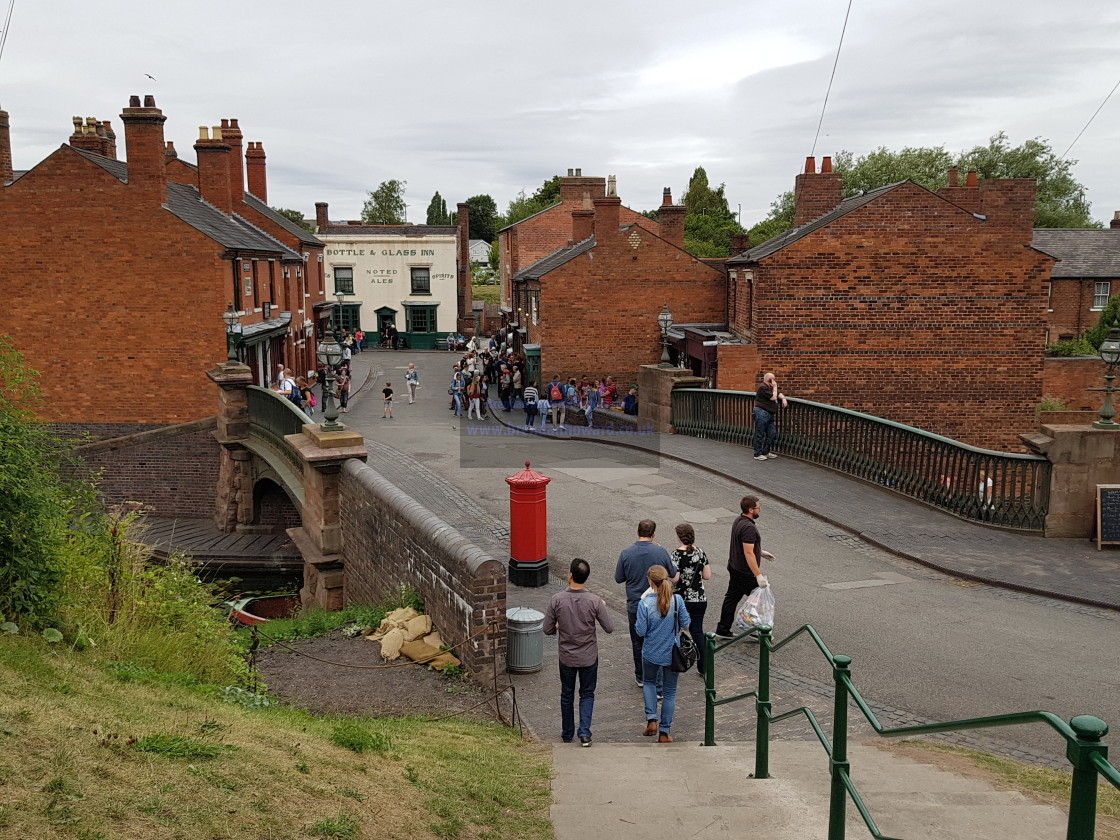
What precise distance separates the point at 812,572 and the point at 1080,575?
3.16m

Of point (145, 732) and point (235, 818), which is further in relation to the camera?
point (145, 732)

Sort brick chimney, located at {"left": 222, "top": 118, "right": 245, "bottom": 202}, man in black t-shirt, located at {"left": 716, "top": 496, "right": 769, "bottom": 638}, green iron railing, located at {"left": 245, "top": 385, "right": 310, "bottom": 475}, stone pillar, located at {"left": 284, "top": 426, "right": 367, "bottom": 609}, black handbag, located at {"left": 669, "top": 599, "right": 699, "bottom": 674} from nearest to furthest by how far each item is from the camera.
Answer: black handbag, located at {"left": 669, "top": 599, "right": 699, "bottom": 674} → man in black t-shirt, located at {"left": 716, "top": 496, "right": 769, "bottom": 638} → stone pillar, located at {"left": 284, "top": 426, "right": 367, "bottom": 609} → green iron railing, located at {"left": 245, "top": 385, "right": 310, "bottom": 475} → brick chimney, located at {"left": 222, "top": 118, "right": 245, "bottom": 202}

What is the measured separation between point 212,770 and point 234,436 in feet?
63.2

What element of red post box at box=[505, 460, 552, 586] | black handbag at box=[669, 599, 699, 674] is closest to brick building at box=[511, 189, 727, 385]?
red post box at box=[505, 460, 552, 586]

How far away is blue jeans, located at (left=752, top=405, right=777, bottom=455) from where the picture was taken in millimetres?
17922

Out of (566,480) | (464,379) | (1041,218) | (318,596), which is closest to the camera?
(318,596)

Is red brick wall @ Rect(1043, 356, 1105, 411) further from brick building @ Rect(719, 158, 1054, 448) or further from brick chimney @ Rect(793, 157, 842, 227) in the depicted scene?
brick chimney @ Rect(793, 157, 842, 227)

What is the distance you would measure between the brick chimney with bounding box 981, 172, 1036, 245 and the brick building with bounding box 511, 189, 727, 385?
10317 mm

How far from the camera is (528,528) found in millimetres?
11523

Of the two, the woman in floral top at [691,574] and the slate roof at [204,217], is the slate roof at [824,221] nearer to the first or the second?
the slate roof at [204,217]

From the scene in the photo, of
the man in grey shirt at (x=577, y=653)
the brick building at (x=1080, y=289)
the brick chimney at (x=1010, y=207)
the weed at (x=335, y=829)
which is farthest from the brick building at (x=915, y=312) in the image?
the weed at (x=335, y=829)

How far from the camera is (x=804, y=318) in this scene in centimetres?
2519

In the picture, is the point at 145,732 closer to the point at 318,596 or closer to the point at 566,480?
the point at 318,596

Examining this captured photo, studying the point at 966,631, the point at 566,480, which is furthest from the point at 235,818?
the point at 566,480
